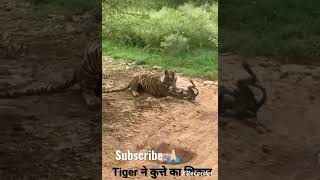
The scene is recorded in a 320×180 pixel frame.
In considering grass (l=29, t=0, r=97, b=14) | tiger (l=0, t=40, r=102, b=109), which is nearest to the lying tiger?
tiger (l=0, t=40, r=102, b=109)

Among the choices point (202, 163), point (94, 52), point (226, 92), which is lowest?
point (202, 163)

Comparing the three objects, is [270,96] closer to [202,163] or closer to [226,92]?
[226,92]

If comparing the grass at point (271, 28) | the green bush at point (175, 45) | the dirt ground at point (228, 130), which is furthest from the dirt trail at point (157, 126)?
the grass at point (271, 28)

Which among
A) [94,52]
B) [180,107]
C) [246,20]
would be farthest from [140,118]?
[246,20]

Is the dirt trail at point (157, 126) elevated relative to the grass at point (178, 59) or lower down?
lower down

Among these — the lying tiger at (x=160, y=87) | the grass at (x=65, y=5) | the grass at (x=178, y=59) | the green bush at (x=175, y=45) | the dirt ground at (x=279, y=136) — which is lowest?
the dirt ground at (x=279, y=136)

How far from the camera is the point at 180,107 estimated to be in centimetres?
735

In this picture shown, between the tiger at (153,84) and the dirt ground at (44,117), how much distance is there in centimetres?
77

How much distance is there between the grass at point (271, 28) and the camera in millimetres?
9852

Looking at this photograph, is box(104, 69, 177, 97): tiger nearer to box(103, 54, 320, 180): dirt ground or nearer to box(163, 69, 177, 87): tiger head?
box(163, 69, 177, 87): tiger head

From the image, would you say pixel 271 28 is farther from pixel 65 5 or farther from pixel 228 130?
pixel 228 130

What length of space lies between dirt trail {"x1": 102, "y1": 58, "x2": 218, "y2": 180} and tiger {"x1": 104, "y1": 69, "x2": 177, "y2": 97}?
0.41 ft

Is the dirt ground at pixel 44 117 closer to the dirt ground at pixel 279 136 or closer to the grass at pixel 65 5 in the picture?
the grass at pixel 65 5

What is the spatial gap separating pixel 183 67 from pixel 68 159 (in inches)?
144
